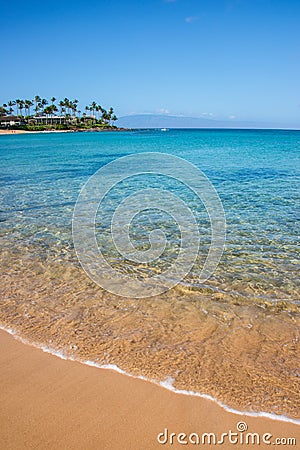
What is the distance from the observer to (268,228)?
9930 mm

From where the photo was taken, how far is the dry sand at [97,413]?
3.12 m

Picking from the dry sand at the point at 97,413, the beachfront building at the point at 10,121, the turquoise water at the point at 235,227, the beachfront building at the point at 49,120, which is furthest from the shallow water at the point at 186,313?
the beachfront building at the point at 49,120

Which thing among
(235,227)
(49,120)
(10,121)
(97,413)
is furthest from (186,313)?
(49,120)

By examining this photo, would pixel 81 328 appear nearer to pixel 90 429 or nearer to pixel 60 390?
pixel 60 390

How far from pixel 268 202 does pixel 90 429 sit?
11688mm

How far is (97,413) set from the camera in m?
3.40

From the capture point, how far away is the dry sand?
3.12 m

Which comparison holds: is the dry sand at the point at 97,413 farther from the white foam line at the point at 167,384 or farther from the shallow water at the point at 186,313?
the shallow water at the point at 186,313

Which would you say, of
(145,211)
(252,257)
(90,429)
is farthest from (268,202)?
(90,429)

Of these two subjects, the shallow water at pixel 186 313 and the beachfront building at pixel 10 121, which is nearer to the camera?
the shallow water at pixel 186 313

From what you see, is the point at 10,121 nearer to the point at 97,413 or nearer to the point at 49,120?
the point at 49,120

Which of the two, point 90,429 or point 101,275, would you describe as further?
point 101,275

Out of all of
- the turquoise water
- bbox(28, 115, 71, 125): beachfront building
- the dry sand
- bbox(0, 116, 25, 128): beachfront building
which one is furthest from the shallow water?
bbox(28, 115, 71, 125): beachfront building

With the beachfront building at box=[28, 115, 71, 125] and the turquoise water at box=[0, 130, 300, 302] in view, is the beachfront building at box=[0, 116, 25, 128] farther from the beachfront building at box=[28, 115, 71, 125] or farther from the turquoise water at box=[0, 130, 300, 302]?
the turquoise water at box=[0, 130, 300, 302]
